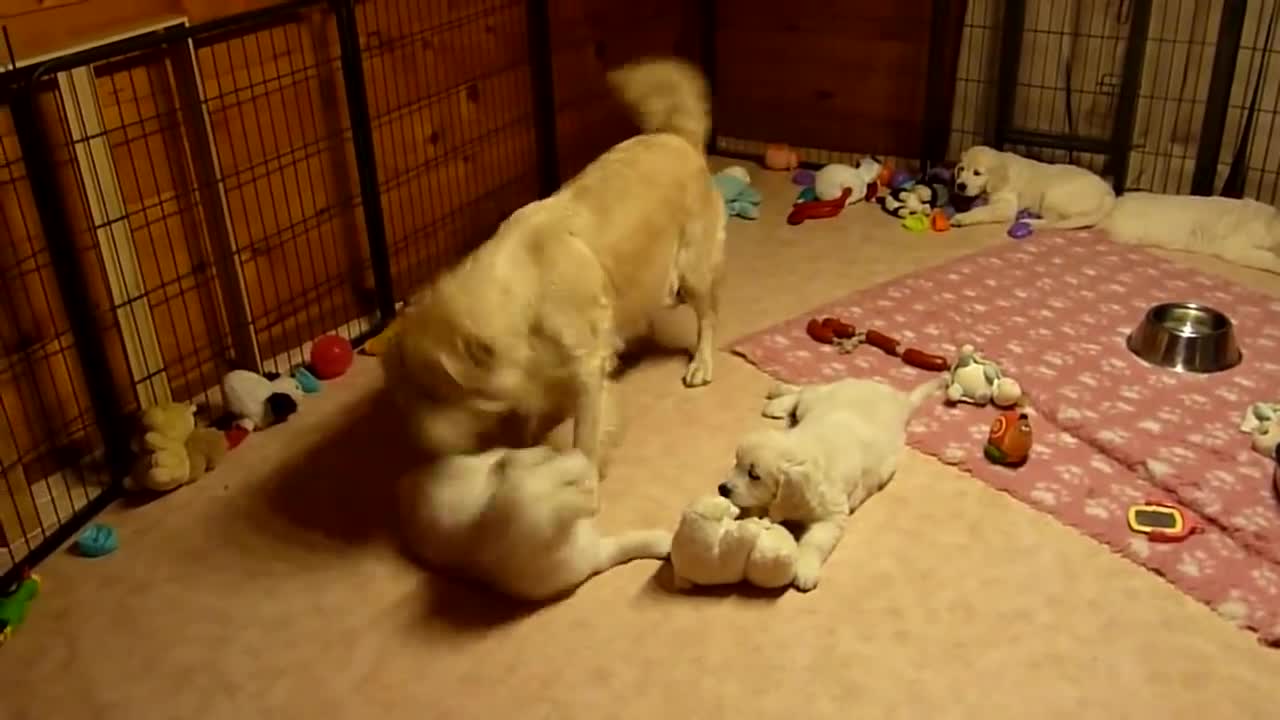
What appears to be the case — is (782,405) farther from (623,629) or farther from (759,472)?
(623,629)

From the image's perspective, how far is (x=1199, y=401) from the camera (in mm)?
2559

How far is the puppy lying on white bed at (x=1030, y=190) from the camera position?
348 centimetres

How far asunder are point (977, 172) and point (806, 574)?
1.93m

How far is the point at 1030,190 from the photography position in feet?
11.7

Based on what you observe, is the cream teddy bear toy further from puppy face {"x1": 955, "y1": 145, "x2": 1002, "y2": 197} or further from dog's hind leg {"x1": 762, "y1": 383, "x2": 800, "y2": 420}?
puppy face {"x1": 955, "y1": 145, "x2": 1002, "y2": 197}

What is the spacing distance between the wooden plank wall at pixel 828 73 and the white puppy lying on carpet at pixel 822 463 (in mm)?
1799

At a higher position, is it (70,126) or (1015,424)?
(70,126)

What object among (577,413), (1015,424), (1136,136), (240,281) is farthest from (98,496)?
(1136,136)

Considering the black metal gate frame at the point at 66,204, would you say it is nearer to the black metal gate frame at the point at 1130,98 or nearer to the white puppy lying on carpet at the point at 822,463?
the white puppy lying on carpet at the point at 822,463

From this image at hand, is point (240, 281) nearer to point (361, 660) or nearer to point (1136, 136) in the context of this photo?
point (361, 660)

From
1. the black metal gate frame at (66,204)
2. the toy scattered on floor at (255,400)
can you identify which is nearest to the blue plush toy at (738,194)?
the black metal gate frame at (66,204)

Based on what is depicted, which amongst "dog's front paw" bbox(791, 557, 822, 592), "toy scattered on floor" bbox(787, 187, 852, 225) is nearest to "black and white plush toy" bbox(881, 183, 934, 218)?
"toy scattered on floor" bbox(787, 187, 852, 225)

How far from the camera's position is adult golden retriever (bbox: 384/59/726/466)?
2.00 meters

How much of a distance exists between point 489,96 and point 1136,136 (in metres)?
1.98
